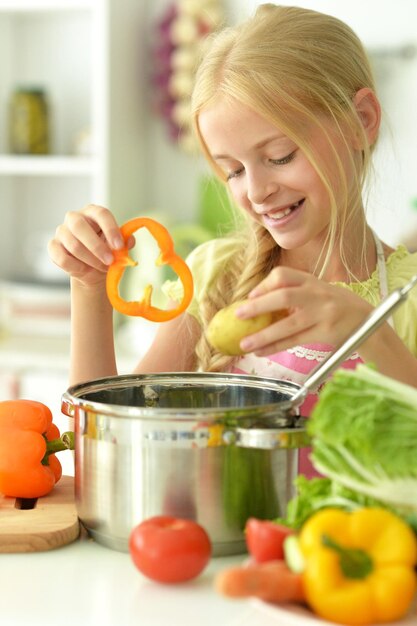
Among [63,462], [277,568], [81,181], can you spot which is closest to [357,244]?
[63,462]

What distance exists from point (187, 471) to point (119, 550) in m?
0.15

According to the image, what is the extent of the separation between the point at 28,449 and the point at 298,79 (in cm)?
70

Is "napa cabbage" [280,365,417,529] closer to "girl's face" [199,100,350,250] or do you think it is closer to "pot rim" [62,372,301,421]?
"pot rim" [62,372,301,421]

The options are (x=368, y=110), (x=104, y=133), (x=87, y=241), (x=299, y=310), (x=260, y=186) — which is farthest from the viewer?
(x=104, y=133)

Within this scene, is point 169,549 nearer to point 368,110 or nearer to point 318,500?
point 318,500

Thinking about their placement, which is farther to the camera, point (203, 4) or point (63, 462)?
point (203, 4)

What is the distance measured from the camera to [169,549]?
3.11 feet

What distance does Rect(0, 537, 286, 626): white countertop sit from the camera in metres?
0.91

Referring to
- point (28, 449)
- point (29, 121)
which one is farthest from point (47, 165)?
point (28, 449)

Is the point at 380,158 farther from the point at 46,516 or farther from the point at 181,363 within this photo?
the point at 46,516

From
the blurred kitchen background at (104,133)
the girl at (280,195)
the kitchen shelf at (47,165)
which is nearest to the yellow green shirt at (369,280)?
the girl at (280,195)

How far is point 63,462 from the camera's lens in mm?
1525

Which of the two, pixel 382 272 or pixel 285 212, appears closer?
pixel 285 212

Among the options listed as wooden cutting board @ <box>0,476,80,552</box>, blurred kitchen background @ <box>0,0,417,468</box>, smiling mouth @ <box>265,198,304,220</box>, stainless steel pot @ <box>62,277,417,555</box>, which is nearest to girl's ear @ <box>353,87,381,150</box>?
smiling mouth @ <box>265,198,304,220</box>
